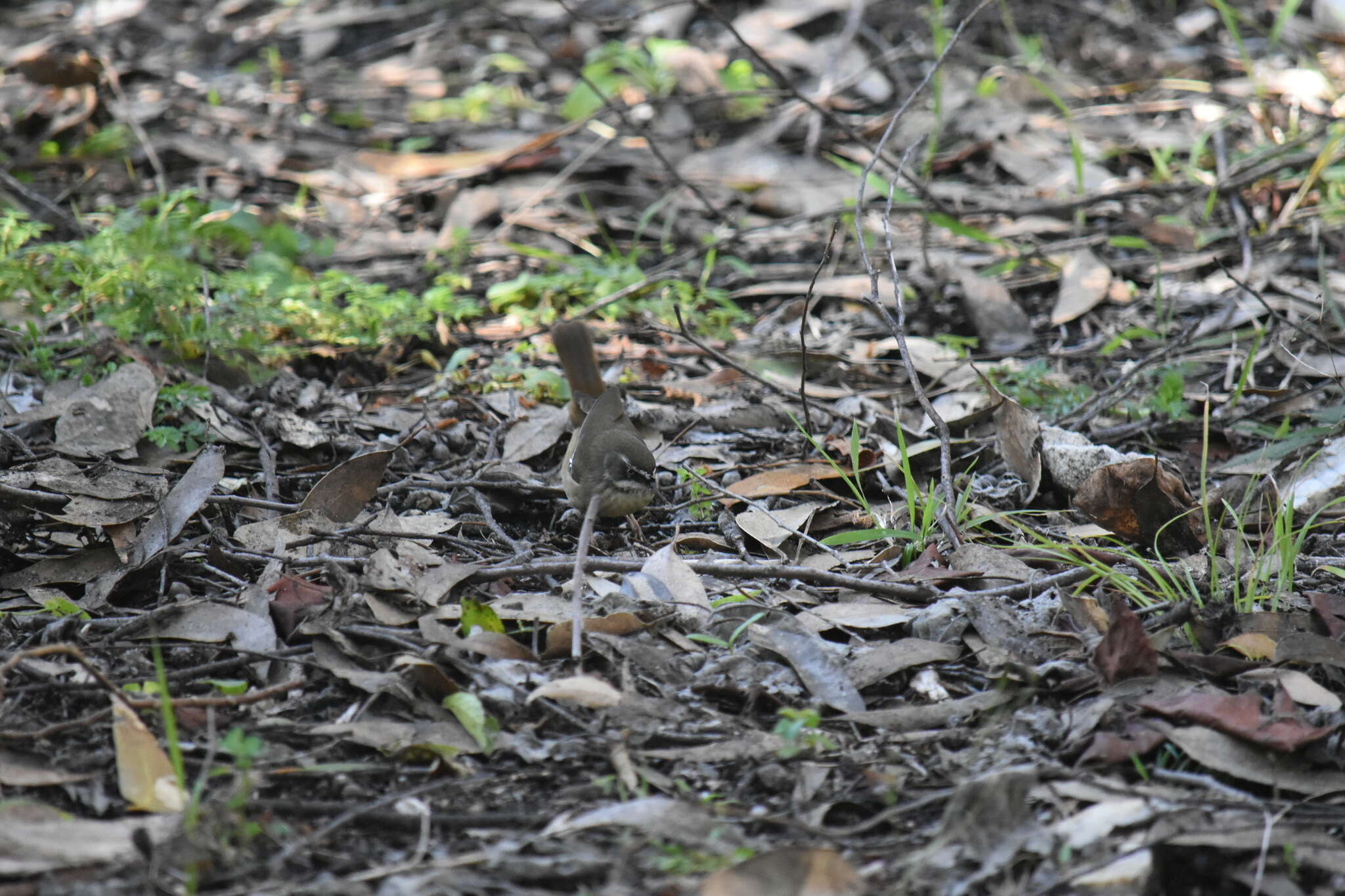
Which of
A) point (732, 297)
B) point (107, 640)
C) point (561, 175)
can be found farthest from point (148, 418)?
point (561, 175)

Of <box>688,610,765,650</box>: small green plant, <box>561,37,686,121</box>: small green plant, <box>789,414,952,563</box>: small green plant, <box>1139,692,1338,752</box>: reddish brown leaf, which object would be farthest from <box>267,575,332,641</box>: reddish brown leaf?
<box>561,37,686,121</box>: small green plant

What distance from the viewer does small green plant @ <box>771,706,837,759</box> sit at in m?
2.48

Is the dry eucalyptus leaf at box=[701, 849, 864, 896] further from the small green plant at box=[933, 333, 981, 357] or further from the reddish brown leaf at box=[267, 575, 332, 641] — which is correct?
the small green plant at box=[933, 333, 981, 357]

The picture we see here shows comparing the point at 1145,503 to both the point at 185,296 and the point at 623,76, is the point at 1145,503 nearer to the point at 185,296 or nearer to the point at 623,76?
the point at 185,296

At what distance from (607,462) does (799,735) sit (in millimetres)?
1282

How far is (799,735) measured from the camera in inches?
99.2

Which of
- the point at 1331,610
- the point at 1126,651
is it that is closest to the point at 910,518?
the point at 1126,651

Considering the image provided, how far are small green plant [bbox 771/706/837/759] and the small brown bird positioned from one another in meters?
0.91

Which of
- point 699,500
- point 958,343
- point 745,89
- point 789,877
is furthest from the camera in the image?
point 745,89

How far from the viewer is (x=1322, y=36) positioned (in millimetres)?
7926

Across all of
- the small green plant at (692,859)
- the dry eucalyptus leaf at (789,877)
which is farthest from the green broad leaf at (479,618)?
the dry eucalyptus leaf at (789,877)

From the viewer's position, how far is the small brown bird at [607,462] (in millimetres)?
3561

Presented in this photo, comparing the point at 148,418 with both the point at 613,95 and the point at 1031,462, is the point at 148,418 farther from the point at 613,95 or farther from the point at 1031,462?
the point at 613,95

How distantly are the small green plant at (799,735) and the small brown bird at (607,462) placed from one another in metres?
0.91
